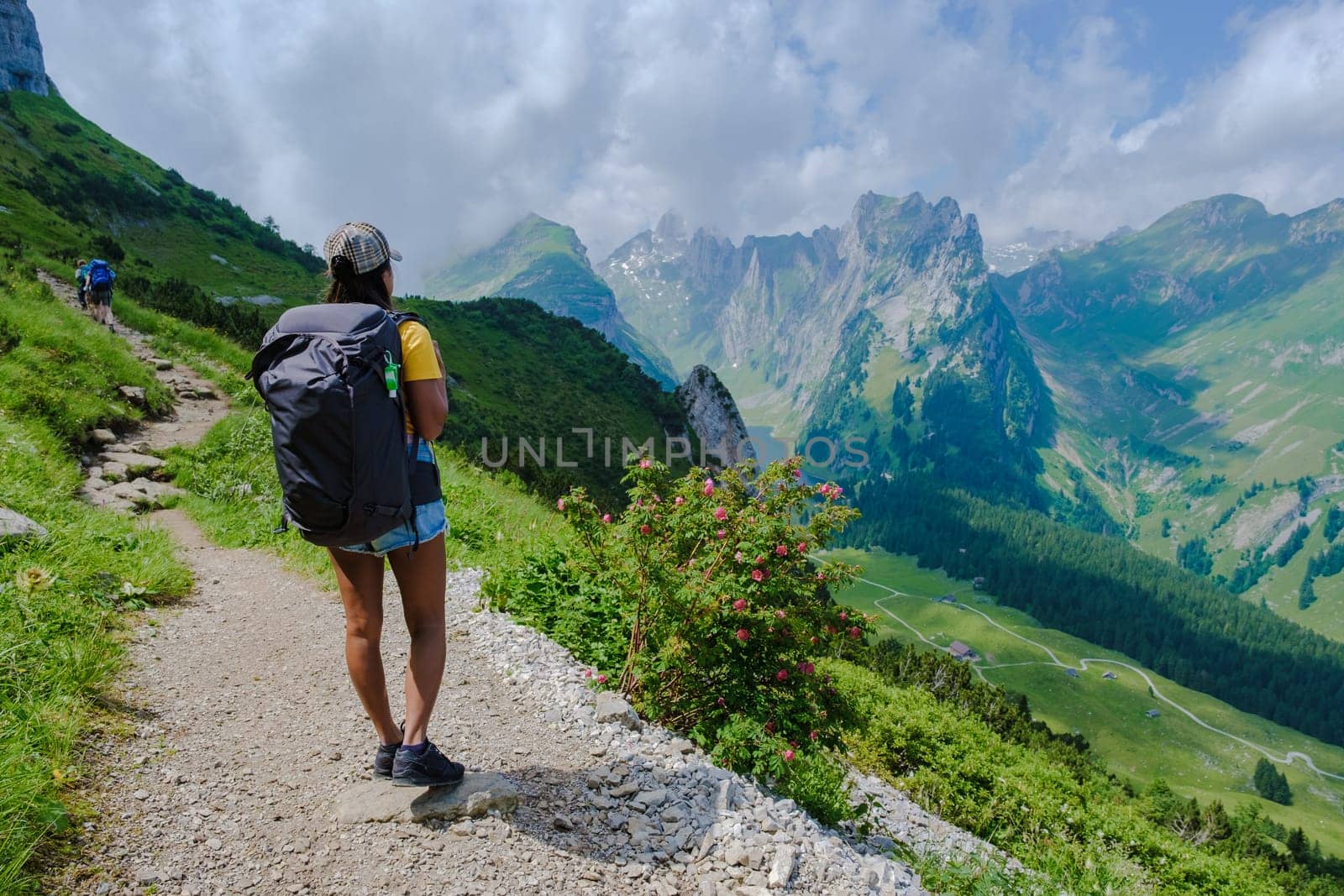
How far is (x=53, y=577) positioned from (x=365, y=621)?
381cm

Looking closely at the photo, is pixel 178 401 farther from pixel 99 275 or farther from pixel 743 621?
pixel 743 621

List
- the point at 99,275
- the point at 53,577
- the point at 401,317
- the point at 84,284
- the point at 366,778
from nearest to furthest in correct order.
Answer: the point at 401,317 < the point at 366,778 < the point at 53,577 < the point at 99,275 < the point at 84,284

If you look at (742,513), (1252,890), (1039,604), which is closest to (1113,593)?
(1039,604)

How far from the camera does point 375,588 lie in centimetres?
383

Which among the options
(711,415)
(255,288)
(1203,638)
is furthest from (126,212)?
(1203,638)

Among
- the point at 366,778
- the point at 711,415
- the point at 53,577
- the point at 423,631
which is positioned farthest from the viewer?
the point at 711,415

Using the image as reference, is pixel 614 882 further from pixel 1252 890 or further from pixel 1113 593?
pixel 1113 593

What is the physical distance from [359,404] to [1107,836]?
47.0 ft

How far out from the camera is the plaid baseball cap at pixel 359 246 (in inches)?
145

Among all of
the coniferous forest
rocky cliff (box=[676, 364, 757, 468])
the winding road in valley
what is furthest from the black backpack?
the coniferous forest

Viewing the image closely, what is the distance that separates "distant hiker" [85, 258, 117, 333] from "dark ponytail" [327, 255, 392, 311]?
18.2 meters

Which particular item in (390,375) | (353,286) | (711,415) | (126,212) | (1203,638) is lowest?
(1203,638)

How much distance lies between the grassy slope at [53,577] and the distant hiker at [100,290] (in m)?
4.17

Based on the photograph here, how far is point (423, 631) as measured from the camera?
3.99 metres
